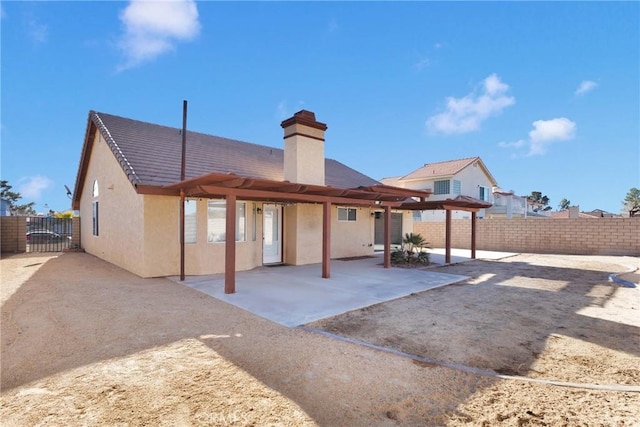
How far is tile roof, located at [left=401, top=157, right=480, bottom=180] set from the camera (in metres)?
29.2

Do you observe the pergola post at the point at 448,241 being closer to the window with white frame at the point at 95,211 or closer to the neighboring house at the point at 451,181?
the window with white frame at the point at 95,211

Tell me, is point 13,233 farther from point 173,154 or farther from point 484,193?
point 484,193

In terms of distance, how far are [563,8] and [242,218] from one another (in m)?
13.1

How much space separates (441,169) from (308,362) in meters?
29.2

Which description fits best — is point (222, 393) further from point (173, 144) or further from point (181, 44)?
point (181, 44)

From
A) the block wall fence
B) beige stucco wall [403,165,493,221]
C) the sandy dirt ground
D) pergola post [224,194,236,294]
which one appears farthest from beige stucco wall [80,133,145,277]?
beige stucco wall [403,165,493,221]

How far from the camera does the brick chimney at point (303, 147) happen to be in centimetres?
1123

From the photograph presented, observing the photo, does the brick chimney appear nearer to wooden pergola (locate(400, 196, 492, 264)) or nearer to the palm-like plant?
the palm-like plant

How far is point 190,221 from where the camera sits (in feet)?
32.3

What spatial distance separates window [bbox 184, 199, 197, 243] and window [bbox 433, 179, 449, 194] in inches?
958

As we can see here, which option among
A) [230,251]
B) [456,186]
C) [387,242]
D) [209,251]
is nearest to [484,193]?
[456,186]

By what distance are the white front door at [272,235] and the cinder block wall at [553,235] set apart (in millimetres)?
12909

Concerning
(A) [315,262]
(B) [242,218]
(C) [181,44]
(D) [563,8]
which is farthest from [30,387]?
(D) [563,8]

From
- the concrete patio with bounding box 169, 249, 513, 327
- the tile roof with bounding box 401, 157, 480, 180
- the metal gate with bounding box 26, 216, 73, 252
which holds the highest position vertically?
the tile roof with bounding box 401, 157, 480, 180
